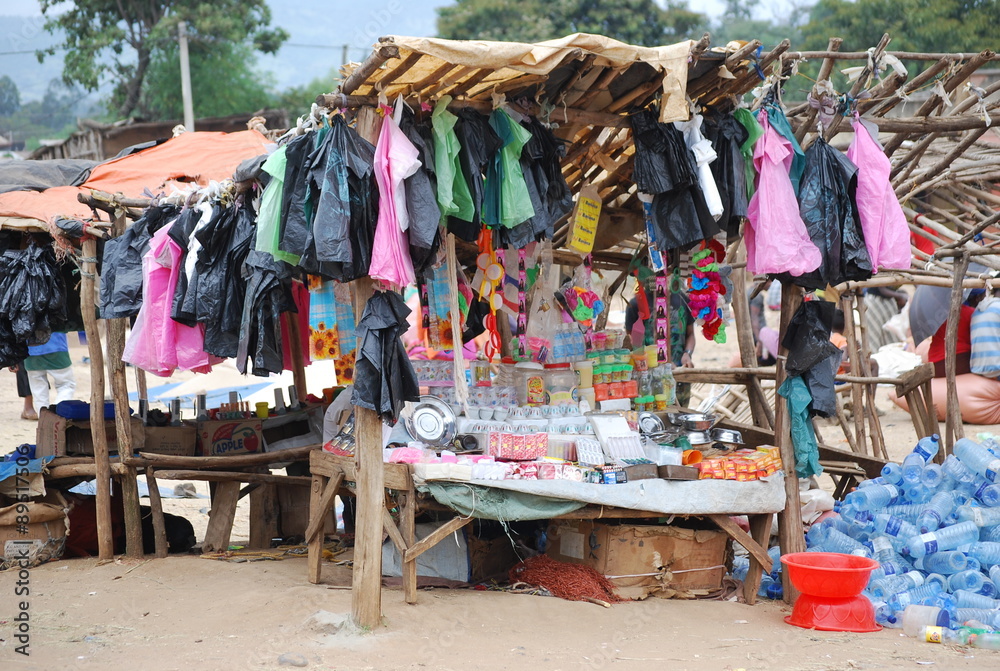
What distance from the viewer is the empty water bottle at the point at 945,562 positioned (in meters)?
5.35

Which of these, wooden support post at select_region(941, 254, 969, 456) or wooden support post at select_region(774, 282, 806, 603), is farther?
wooden support post at select_region(941, 254, 969, 456)

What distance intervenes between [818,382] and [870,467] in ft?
7.34

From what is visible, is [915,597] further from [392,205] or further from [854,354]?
[392,205]

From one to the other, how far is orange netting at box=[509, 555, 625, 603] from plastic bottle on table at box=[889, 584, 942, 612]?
5.03 ft

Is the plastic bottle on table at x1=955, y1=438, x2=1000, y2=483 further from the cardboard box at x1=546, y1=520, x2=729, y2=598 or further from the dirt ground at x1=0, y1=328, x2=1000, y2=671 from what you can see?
the cardboard box at x1=546, y1=520, x2=729, y2=598

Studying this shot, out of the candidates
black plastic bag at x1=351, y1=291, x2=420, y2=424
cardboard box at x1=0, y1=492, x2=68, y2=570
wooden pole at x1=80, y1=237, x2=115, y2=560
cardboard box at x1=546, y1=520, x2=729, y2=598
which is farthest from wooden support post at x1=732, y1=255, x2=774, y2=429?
cardboard box at x1=0, y1=492, x2=68, y2=570

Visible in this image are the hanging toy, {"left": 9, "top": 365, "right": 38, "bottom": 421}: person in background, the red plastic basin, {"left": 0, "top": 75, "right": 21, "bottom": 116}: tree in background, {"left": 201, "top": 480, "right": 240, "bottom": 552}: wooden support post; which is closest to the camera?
the red plastic basin

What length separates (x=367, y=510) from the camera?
16.1ft

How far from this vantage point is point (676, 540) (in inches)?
218

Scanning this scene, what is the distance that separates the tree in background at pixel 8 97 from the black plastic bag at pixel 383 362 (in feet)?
213

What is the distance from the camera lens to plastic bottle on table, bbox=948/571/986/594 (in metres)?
5.23

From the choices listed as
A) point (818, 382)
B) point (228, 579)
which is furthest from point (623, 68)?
point (228, 579)

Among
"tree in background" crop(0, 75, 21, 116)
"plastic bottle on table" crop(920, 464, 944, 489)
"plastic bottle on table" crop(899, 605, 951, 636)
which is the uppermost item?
"tree in background" crop(0, 75, 21, 116)

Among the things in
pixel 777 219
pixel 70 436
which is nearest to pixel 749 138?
pixel 777 219
